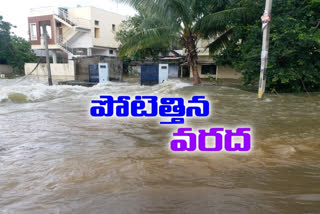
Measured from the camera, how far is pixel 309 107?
7.48m

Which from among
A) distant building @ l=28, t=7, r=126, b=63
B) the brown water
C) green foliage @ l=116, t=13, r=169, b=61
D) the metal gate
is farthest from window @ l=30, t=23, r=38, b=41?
the brown water

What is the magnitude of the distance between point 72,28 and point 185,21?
17.5 m

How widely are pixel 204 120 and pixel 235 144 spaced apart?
2.17 m

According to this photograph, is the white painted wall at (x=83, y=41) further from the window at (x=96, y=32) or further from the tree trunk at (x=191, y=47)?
the tree trunk at (x=191, y=47)

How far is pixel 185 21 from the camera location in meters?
12.6

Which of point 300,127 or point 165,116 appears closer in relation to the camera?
point 300,127

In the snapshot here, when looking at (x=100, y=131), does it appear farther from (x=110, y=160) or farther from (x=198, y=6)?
(x=198, y=6)

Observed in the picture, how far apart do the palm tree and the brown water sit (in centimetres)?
791

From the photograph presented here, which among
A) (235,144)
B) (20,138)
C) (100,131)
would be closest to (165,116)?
(100,131)

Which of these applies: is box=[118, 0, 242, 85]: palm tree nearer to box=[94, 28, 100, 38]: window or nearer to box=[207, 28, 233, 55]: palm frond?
box=[207, 28, 233, 55]: palm frond

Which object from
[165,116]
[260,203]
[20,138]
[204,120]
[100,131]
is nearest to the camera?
[260,203]

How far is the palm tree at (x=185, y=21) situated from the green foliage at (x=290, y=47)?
198 cm

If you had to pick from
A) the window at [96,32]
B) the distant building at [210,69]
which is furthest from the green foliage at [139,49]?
the window at [96,32]

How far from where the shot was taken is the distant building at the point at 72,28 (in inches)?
1026
